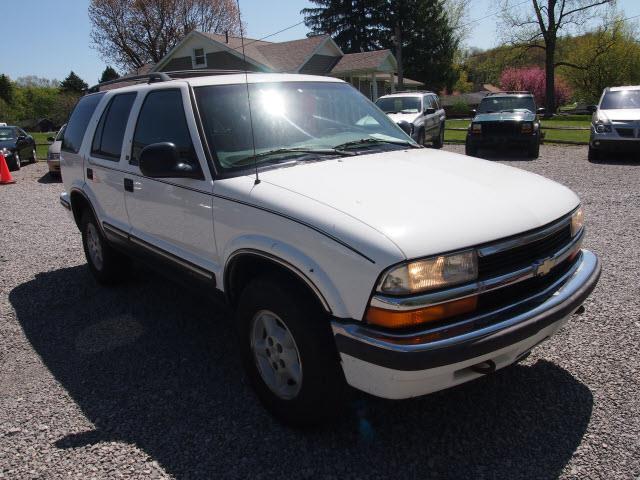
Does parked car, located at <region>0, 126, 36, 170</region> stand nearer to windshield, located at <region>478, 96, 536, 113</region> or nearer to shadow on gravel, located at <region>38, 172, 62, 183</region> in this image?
shadow on gravel, located at <region>38, 172, 62, 183</region>

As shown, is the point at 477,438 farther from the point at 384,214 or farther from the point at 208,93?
the point at 208,93

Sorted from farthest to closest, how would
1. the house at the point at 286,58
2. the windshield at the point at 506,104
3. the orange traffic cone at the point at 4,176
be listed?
the house at the point at 286,58 → the windshield at the point at 506,104 → the orange traffic cone at the point at 4,176

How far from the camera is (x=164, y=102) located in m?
3.74

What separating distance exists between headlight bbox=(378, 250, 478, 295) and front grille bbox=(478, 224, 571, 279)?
0.08 m

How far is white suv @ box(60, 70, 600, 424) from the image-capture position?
2268 millimetres

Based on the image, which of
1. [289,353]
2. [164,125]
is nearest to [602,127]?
[164,125]

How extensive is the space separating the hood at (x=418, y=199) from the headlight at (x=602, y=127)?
441 inches

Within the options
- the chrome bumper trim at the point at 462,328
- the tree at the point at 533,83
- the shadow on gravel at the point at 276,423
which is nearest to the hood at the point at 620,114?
the shadow on gravel at the point at 276,423

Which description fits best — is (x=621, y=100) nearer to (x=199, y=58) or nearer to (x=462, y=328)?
(x=462, y=328)

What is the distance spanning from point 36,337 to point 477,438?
347 centimetres

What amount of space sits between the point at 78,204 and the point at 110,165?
4.26 feet

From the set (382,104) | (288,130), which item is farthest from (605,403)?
(382,104)

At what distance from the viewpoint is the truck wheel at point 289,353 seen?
2.50 meters

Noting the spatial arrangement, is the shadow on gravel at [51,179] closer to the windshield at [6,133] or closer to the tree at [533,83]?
the windshield at [6,133]
